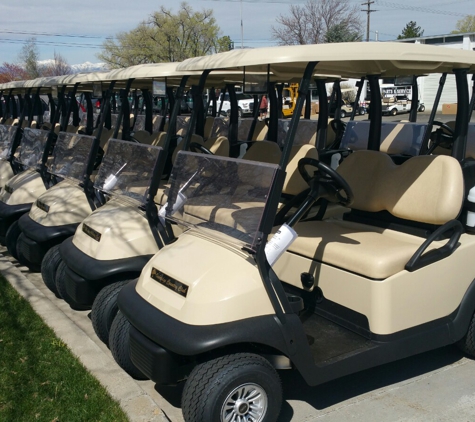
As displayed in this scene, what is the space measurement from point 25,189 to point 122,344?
3094 mm

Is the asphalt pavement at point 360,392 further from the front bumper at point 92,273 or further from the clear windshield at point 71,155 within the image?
the clear windshield at point 71,155

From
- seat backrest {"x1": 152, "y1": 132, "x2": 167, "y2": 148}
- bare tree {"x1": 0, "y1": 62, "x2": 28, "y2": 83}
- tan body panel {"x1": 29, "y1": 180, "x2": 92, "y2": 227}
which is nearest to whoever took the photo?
tan body panel {"x1": 29, "y1": 180, "x2": 92, "y2": 227}

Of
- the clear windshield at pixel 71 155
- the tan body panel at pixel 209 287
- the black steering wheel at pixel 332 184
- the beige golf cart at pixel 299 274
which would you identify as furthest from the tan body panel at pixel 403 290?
the clear windshield at pixel 71 155

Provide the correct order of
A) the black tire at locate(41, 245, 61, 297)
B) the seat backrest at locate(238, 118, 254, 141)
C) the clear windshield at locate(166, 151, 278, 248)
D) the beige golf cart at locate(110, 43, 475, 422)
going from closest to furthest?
1. the beige golf cart at locate(110, 43, 475, 422)
2. the clear windshield at locate(166, 151, 278, 248)
3. the black tire at locate(41, 245, 61, 297)
4. the seat backrest at locate(238, 118, 254, 141)

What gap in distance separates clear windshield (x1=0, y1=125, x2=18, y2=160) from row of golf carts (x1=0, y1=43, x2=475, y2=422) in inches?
114

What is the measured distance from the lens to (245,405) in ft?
8.38

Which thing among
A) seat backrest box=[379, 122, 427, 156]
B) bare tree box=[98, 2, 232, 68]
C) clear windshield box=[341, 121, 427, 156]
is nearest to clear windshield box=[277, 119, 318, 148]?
clear windshield box=[341, 121, 427, 156]

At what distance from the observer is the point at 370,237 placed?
11.5 feet

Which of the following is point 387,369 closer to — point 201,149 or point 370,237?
point 370,237

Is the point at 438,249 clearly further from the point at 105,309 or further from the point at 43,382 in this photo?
the point at 43,382

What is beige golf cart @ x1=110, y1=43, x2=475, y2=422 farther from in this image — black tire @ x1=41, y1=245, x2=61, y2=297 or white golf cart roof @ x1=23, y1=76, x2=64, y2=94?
white golf cart roof @ x1=23, y1=76, x2=64, y2=94

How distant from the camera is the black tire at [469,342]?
338 cm

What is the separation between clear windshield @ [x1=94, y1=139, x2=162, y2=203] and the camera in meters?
4.06

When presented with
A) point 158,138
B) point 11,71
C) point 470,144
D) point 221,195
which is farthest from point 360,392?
point 11,71
